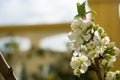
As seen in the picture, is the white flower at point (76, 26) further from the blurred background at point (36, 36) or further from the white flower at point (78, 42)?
the blurred background at point (36, 36)

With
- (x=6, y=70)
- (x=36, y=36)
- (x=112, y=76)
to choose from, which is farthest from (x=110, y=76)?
(x=36, y=36)

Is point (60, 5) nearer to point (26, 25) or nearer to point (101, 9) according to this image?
point (26, 25)

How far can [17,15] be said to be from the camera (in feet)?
15.1

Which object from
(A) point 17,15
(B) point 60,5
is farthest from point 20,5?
(B) point 60,5

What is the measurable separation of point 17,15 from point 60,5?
25.9 inches

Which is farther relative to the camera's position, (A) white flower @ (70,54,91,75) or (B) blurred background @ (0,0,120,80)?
(B) blurred background @ (0,0,120,80)

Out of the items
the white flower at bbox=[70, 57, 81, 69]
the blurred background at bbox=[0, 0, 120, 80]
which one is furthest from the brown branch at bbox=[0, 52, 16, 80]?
the blurred background at bbox=[0, 0, 120, 80]

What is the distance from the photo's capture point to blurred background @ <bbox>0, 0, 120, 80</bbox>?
12.9ft

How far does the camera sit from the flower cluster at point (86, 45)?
0.43 metres

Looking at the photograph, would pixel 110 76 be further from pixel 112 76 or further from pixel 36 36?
pixel 36 36

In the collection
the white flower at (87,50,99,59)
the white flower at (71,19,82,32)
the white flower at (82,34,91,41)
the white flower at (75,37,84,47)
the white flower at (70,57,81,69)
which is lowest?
the white flower at (70,57,81,69)

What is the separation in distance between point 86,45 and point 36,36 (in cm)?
448

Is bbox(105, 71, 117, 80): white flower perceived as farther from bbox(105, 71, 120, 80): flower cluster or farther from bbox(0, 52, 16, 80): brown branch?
bbox(0, 52, 16, 80): brown branch

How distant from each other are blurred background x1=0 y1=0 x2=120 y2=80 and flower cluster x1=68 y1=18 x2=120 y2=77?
3080 millimetres
